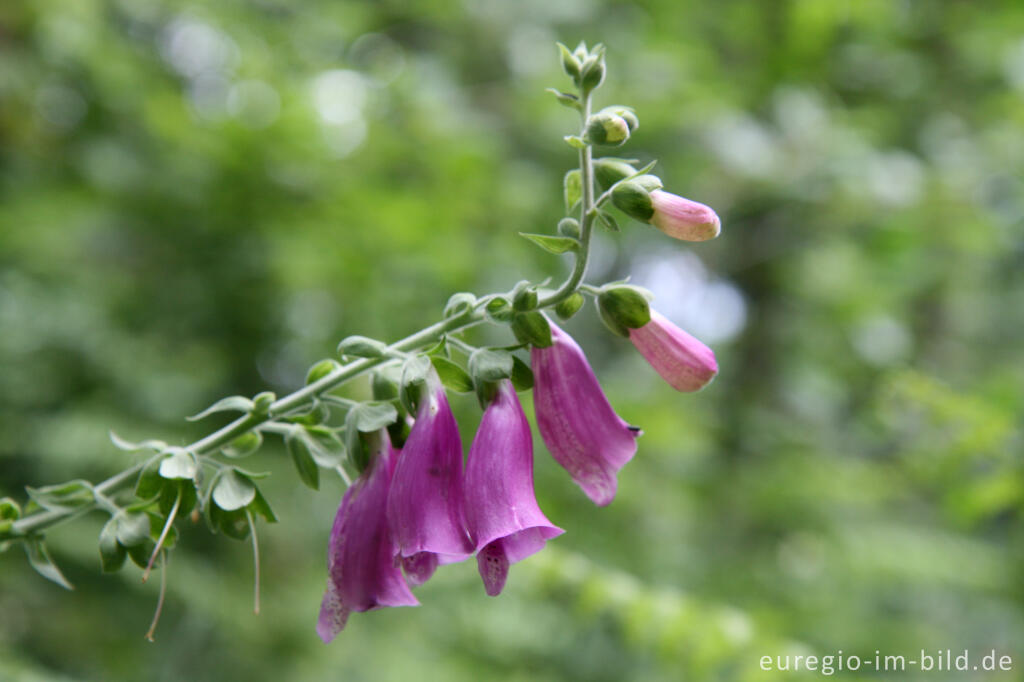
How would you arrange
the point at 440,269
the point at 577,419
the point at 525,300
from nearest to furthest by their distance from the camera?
the point at 525,300 < the point at 577,419 < the point at 440,269

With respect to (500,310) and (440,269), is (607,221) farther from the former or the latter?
(440,269)

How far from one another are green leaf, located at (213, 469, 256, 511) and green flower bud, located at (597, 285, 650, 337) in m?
0.33

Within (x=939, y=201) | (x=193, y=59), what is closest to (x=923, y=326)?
(x=939, y=201)

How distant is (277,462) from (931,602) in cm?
337

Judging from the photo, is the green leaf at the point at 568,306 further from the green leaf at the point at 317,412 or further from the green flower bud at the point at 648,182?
the green leaf at the point at 317,412

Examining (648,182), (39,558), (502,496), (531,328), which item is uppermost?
(648,182)

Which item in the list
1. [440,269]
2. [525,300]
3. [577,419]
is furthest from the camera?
[440,269]

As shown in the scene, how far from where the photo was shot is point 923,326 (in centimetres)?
402

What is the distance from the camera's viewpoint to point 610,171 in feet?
2.32

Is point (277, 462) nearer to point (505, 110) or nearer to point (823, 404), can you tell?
point (505, 110)

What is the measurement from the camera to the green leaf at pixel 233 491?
655 mm

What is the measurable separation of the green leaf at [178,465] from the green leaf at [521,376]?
0.27 m

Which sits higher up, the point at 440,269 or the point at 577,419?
the point at 440,269

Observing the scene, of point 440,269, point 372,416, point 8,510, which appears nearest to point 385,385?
point 372,416
